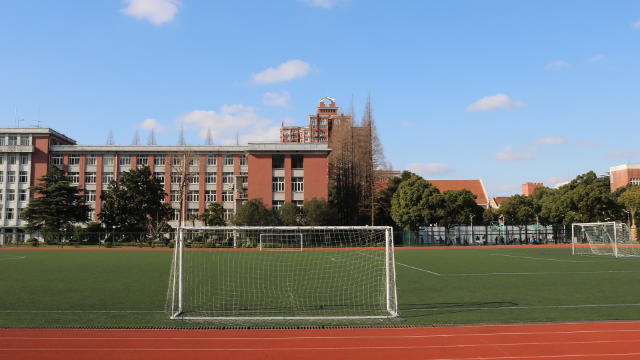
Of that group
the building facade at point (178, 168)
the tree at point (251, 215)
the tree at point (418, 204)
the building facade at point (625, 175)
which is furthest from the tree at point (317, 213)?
the building facade at point (625, 175)

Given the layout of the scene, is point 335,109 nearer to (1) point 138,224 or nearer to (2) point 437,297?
(1) point 138,224

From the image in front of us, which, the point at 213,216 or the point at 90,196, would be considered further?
the point at 90,196

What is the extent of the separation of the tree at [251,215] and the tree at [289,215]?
5.59 feet

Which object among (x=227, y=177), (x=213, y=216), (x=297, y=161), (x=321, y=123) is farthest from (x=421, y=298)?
(x=321, y=123)

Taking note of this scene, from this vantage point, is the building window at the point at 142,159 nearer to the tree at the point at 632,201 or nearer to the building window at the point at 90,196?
the building window at the point at 90,196

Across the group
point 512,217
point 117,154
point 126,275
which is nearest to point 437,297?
point 126,275

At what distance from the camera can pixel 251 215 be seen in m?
49.9

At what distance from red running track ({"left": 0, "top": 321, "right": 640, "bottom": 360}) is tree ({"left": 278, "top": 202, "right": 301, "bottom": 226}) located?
4294cm

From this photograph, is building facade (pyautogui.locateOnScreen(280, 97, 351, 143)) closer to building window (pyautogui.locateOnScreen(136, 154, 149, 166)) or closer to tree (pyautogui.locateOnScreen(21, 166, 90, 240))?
building window (pyautogui.locateOnScreen(136, 154, 149, 166))

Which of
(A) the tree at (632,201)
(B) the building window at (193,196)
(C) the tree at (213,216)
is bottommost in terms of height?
(C) the tree at (213,216)

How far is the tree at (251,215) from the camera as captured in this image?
1953 inches

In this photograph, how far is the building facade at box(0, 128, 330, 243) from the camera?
5734cm

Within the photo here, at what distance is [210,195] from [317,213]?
68.3 feet

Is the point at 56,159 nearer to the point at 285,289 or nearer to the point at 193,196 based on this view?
the point at 193,196
